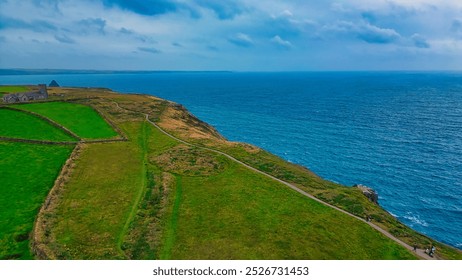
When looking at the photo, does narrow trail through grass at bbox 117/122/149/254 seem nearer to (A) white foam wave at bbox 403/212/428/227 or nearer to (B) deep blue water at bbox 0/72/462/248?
(B) deep blue water at bbox 0/72/462/248

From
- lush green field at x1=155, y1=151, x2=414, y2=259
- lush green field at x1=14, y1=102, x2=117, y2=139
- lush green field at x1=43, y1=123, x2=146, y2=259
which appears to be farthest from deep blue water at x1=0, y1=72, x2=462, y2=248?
lush green field at x1=14, y1=102, x2=117, y2=139

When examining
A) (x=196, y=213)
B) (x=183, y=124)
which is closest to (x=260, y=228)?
(x=196, y=213)

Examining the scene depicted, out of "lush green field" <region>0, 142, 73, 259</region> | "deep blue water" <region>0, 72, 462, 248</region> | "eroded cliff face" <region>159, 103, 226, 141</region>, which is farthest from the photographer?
"eroded cliff face" <region>159, 103, 226, 141</region>

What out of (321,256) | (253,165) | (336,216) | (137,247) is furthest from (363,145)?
(137,247)

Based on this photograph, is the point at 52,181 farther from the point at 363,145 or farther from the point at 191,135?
the point at 363,145

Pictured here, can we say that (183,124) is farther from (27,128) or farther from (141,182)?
(141,182)
